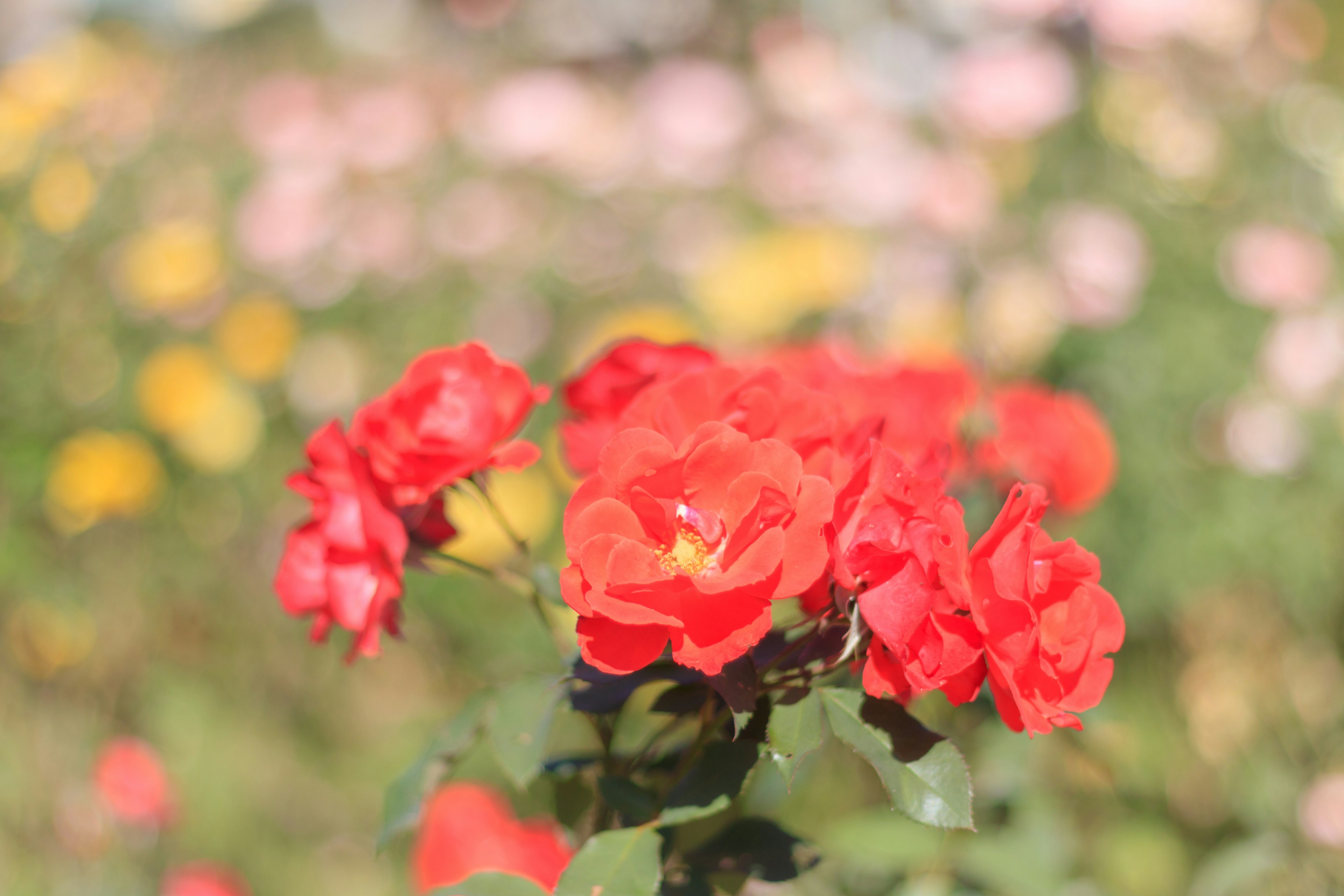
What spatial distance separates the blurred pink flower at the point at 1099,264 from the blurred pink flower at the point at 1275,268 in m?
0.20

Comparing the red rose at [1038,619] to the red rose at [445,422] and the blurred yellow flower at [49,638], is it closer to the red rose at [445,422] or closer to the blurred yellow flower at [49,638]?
the red rose at [445,422]

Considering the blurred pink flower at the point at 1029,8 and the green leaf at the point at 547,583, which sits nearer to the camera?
the green leaf at the point at 547,583

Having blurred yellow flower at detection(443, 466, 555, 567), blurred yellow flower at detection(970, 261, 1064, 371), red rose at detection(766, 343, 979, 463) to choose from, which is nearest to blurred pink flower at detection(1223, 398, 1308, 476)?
blurred yellow flower at detection(970, 261, 1064, 371)

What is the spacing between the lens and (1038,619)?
1.86ft

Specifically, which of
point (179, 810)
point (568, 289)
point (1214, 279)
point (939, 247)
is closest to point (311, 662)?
point (179, 810)

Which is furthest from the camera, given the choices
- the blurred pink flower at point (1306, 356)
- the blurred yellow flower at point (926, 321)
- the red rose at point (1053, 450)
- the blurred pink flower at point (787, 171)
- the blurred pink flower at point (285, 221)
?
the blurred pink flower at point (787, 171)

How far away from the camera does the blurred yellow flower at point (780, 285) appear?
2.59 metres

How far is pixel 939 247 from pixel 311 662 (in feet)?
6.66

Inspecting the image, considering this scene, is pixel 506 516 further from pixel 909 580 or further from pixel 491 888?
pixel 909 580

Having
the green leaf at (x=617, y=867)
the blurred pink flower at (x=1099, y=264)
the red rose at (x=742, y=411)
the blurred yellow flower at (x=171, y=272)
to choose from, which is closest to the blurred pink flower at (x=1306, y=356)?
the blurred pink flower at (x=1099, y=264)

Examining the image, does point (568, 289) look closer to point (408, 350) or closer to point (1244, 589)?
point (408, 350)

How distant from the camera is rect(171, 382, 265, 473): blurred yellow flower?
8.52 ft

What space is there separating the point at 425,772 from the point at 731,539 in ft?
1.13

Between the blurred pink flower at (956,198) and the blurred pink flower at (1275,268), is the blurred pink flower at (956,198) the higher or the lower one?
the lower one
